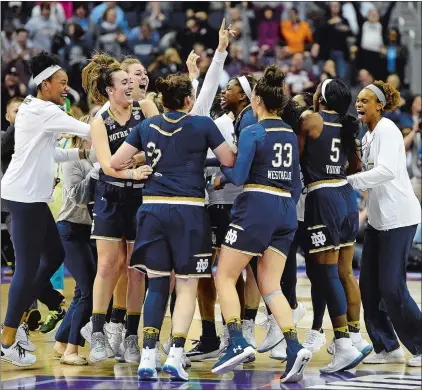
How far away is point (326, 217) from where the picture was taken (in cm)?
710

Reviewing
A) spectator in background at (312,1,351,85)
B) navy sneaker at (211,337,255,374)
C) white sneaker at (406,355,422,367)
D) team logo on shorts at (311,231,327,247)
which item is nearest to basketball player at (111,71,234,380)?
navy sneaker at (211,337,255,374)

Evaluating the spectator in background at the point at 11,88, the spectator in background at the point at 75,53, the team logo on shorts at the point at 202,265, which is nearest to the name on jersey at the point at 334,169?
the team logo on shorts at the point at 202,265

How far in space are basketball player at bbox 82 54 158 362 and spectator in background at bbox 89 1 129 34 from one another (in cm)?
1062

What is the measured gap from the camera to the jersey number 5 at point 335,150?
7.12 m

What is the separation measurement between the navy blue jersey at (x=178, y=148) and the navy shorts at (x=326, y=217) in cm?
88

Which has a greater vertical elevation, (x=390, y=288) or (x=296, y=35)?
(x=296, y=35)

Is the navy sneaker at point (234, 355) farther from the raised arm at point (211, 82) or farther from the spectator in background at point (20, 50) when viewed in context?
the spectator in background at point (20, 50)

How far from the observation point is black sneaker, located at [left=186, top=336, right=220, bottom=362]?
755cm

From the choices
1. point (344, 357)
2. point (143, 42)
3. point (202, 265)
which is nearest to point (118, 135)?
point (202, 265)

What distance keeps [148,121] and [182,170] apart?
39cm

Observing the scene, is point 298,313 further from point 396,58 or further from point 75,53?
point 396,58

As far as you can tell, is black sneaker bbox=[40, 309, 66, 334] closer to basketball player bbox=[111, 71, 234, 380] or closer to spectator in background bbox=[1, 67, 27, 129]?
basketball player bbox=[111, 71, 234, 380]

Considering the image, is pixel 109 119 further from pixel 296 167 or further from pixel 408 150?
pixel 408 150

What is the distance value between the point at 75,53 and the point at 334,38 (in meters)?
4.39
